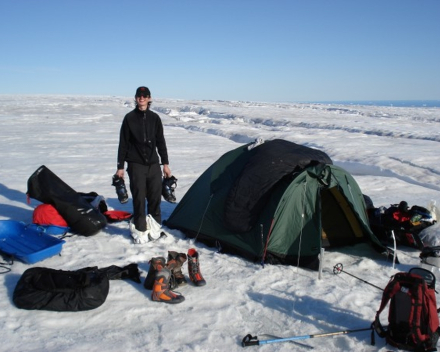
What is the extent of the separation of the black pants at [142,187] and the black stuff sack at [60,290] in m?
1.47

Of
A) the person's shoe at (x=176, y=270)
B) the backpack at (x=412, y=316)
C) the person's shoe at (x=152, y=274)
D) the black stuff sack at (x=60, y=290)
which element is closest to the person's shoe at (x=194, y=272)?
the person's shoe at (x=176, y=270)

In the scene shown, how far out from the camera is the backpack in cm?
297

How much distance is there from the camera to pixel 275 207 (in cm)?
473

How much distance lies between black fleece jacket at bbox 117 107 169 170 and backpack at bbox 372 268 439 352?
11.1ft

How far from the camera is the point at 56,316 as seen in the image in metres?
3.42

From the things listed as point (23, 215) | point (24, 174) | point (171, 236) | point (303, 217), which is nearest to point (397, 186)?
point (303, 217)

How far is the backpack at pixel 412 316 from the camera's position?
117 inches

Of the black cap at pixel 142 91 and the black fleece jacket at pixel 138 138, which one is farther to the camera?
the black fleece jacket at pixel 138 138

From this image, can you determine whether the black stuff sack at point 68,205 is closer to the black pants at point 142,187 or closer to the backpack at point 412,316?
the black pants at point 142,187

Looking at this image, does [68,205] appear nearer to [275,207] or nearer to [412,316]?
[275,207]

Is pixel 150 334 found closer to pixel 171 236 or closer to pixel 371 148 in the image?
pixel 171 236

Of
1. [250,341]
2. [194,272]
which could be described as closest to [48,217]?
[194,272]

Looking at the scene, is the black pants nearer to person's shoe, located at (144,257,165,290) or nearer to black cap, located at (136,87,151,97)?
black cap, located at (136,87,151,97)

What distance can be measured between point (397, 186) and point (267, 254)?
20.2 feet
